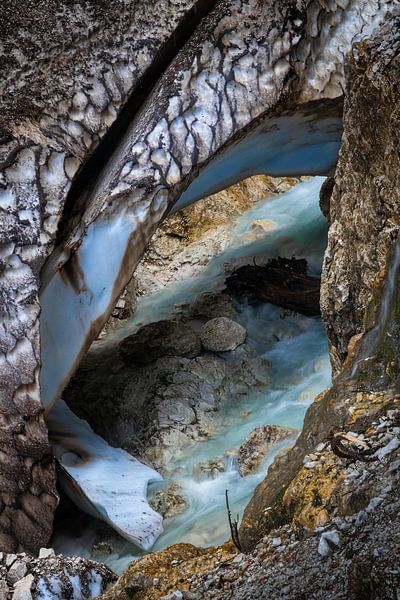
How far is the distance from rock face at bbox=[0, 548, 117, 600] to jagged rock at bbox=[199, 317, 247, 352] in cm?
292

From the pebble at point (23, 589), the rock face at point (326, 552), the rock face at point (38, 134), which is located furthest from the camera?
the rock face at point (38, 134)

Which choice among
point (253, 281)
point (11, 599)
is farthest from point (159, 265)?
point (11, 599)

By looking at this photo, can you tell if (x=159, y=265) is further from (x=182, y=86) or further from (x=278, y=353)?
(x=182, y=86)

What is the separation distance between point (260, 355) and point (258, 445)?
1377 mm

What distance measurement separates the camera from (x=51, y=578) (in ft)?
9.04

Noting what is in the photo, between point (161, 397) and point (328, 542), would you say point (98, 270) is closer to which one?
point (161, 397)

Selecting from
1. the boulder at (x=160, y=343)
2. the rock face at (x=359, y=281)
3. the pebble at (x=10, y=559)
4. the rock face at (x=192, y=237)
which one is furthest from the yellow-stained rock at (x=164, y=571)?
the rock face at (x=192, y=237)

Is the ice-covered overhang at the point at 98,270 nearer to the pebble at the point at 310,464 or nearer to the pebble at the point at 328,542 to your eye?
the pebble at the point at 310,464

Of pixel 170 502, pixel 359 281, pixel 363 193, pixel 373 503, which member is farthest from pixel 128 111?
pixel 373 503

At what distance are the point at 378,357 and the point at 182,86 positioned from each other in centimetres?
243

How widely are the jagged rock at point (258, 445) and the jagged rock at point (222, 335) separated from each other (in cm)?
132

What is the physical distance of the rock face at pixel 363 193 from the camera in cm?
281

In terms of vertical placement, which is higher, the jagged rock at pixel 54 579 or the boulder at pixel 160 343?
the boulder at pixel 160 343

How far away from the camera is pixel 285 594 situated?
1676 millimetres
